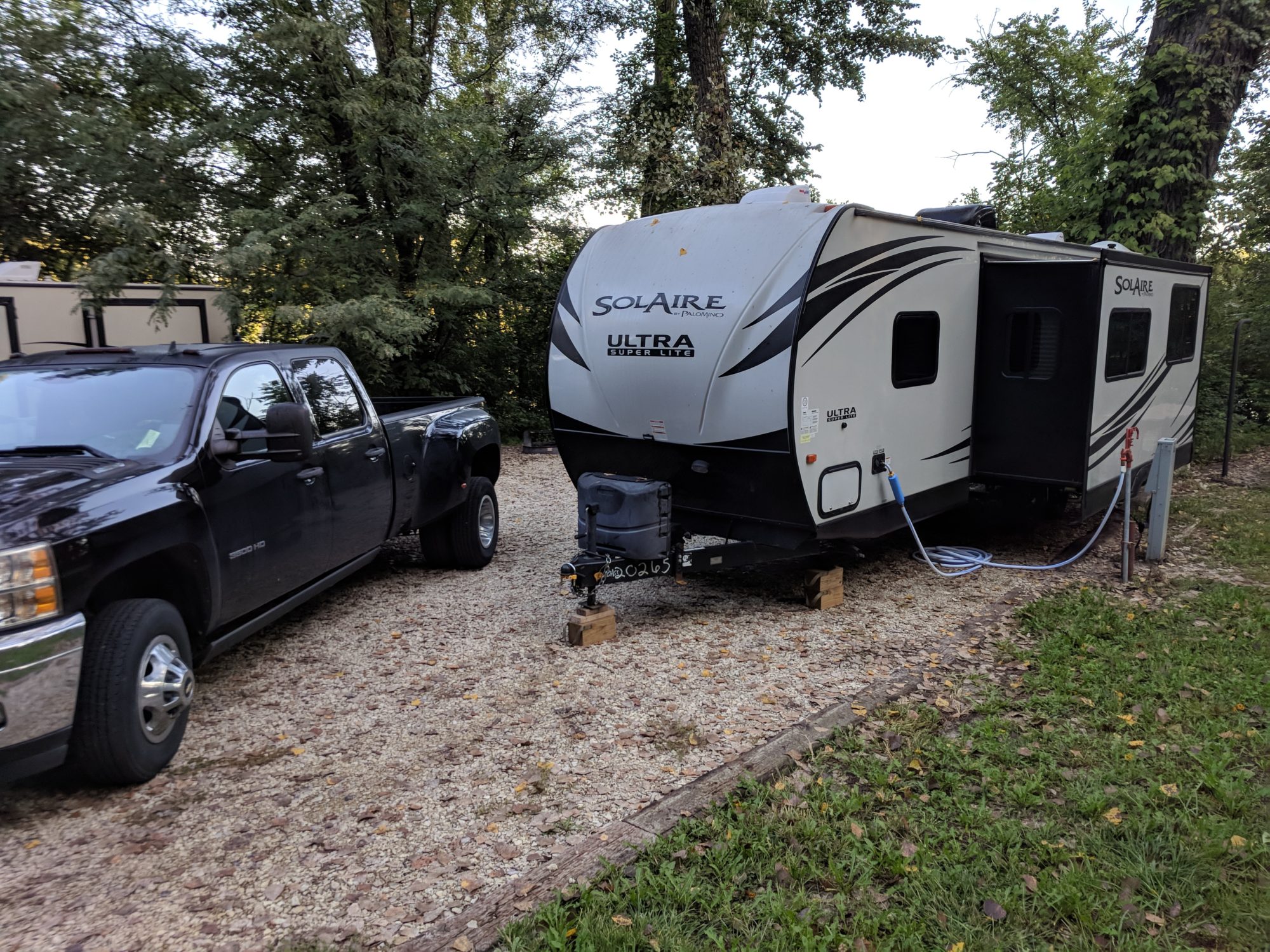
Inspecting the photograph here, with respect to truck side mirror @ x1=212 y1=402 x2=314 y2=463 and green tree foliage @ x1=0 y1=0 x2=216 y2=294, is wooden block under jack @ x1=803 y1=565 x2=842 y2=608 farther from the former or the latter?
green tree foliage @ x1=0 y1=0 x2=216 y2=294

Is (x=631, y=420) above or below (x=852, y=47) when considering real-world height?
below

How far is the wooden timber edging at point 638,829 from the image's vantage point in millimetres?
2980

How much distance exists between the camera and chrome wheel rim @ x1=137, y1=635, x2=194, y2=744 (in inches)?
150

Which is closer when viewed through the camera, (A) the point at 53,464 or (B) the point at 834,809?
(B) the point at 834,809

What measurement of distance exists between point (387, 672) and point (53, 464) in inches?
83.9

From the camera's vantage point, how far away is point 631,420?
6.35m

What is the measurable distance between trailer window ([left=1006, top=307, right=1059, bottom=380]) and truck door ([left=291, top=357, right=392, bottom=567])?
5133 millimetres

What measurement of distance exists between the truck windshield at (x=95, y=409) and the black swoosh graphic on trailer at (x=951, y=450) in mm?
5170

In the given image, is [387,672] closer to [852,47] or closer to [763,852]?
[763,852]

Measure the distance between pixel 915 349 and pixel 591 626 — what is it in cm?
323

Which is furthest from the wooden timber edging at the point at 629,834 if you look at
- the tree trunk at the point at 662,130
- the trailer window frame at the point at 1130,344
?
the tree trunk at the point at 662,130

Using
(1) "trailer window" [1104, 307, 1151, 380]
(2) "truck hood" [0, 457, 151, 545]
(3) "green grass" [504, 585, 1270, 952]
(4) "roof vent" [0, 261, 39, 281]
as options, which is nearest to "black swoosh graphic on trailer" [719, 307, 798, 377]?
(3) "green grass" [504, 585, 1270, 952]

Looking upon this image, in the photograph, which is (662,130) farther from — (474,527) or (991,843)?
(991,843)

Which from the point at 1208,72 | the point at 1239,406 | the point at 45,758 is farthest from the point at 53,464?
the point at 1239,406
